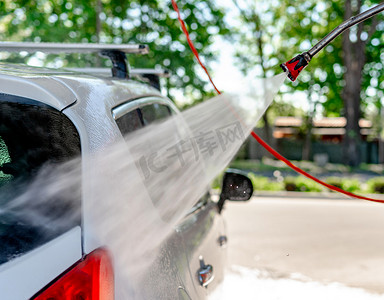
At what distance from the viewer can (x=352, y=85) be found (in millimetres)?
Answer: 25203

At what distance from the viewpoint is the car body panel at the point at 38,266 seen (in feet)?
4.04

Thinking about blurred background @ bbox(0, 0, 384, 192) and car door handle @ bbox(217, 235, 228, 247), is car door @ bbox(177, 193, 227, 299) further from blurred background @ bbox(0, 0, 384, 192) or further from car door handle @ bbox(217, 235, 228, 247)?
blurred background @ bbox(0, 0, 384, 192)

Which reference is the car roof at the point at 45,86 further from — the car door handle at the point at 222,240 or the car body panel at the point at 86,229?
the car door handle at the point at 222,240

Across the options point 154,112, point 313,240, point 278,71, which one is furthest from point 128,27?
point 154,112

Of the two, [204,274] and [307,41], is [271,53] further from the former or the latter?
[204,274]

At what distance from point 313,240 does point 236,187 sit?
5404 millimetres

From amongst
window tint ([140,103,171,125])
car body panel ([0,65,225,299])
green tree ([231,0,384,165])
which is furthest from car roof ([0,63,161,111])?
green tree ([231,0,384,165])

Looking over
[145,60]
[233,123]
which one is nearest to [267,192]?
[145,60]

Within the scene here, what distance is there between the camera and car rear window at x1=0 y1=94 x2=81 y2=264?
1.51 meters

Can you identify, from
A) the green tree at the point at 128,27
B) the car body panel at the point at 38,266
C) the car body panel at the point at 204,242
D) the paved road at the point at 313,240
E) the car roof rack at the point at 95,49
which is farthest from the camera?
the green tree at the point at 128,27

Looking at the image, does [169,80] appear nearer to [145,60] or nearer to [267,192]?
[145,60]

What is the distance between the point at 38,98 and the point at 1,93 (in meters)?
0.13

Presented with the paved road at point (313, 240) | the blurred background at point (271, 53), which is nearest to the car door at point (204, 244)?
the paved road at point (313, 240)

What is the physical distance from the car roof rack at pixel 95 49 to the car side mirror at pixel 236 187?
0.91m
